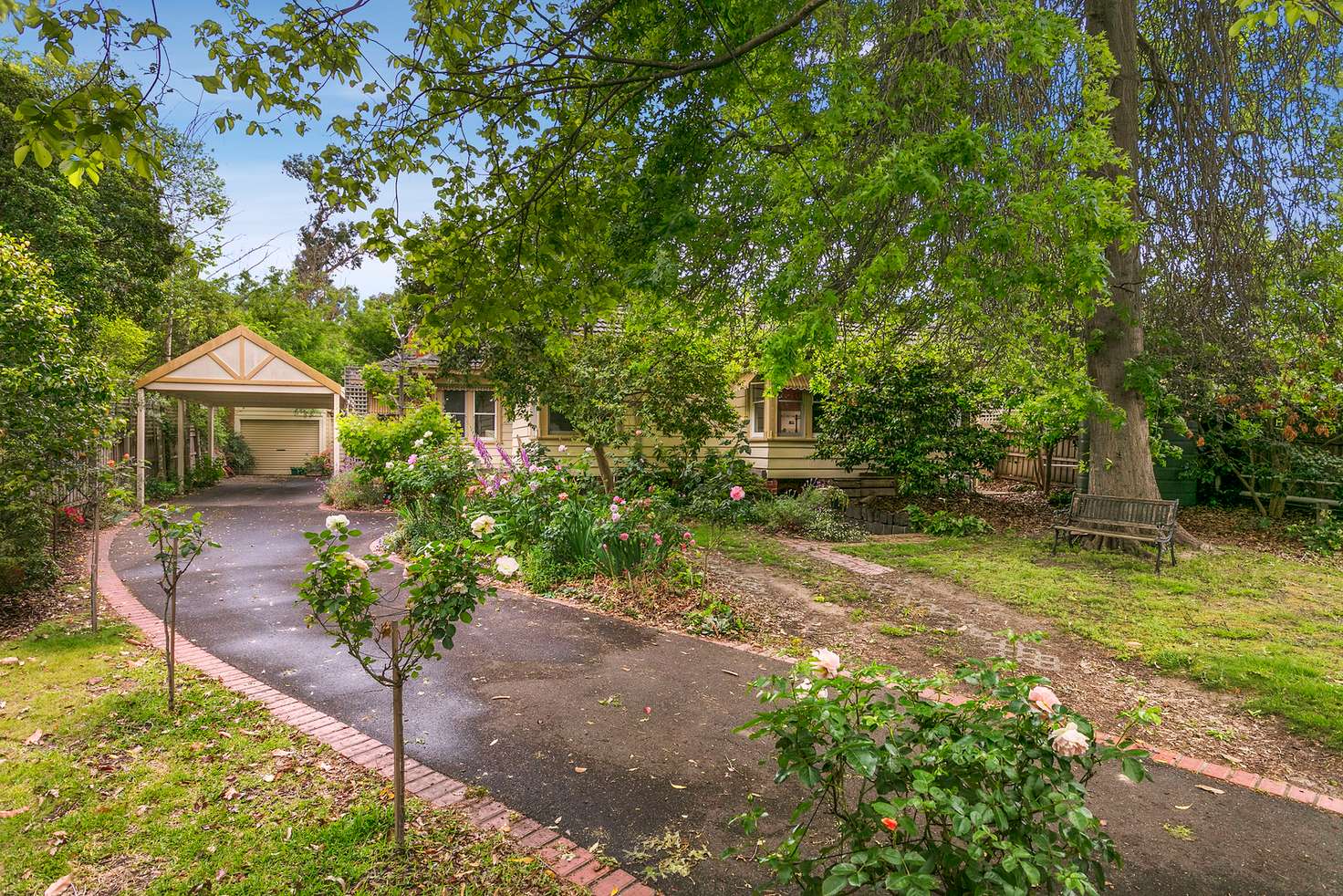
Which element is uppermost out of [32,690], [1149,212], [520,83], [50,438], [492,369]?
[1149,212]

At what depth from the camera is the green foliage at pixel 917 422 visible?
547 inches

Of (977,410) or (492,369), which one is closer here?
(492,369)

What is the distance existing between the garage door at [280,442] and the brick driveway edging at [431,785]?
84.1 feet

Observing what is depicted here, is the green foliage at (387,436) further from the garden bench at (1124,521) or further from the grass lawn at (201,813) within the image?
the garden bench at (1124,521)

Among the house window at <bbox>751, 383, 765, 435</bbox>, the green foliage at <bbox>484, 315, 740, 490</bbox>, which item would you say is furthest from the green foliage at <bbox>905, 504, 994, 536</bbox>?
the green foliage at <bbox>484, 315, 740, 490</bbox>

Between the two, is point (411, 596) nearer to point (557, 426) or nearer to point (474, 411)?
point (557, 426)

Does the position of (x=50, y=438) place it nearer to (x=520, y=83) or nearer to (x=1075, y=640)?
(x=520, y=83)

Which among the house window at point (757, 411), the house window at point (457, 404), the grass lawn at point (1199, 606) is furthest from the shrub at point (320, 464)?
the grass lawn at point (1199, 606)

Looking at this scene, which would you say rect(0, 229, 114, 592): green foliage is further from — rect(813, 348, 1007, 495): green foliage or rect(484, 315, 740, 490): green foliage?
rect(813, 348, 1007, 495): green foliage

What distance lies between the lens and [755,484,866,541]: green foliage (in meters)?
11.6

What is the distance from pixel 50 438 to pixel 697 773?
682 cm

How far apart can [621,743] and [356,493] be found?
1326 centimetres

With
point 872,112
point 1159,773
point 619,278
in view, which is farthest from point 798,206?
point 1159,773

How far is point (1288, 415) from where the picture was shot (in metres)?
12.0
